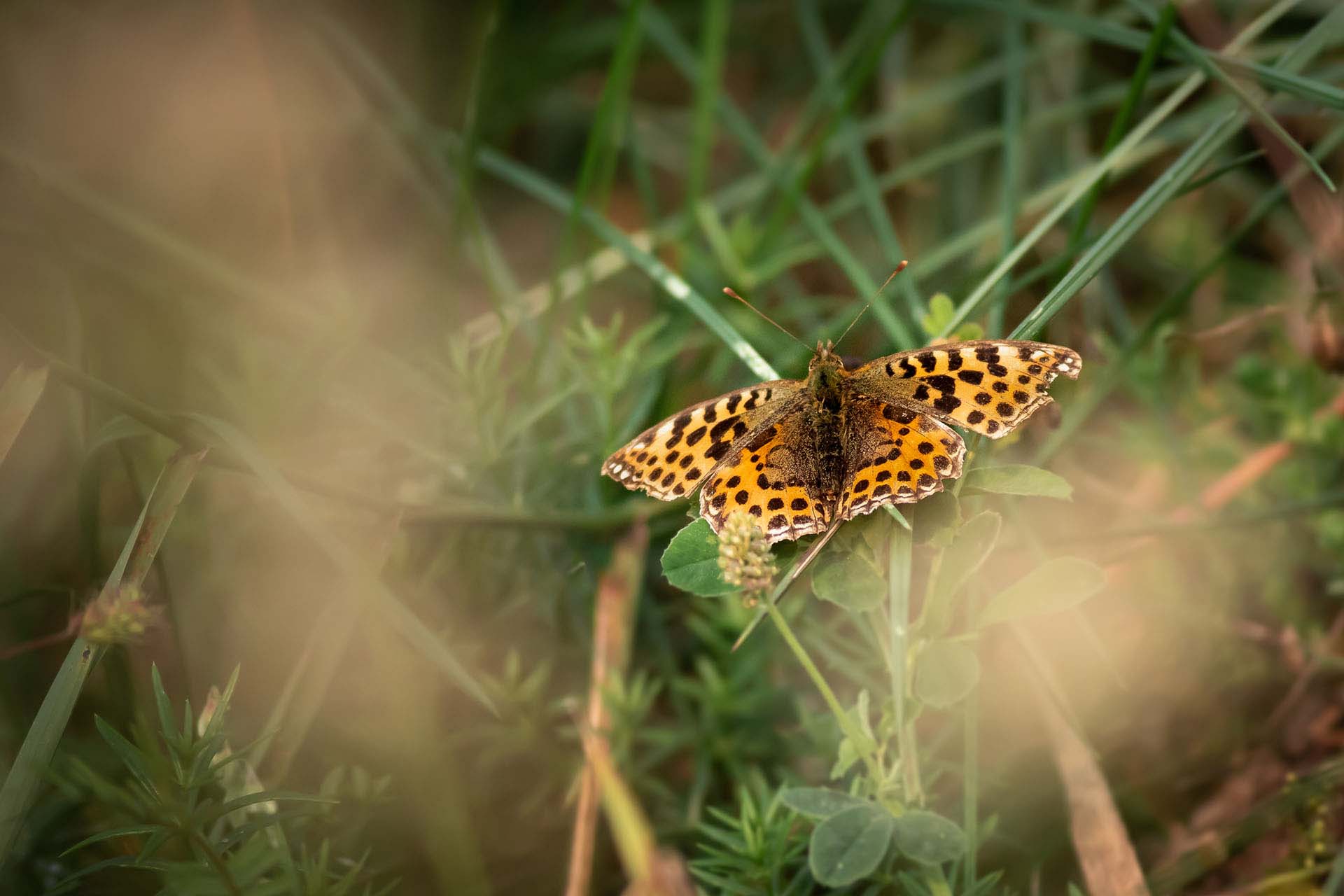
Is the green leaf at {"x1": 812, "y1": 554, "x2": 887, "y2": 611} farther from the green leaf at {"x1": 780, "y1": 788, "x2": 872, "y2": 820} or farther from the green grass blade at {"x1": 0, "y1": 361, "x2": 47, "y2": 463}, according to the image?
the green grass blade at {"x1": 0, "y1": 361, "x2": 47, "y2": 463}

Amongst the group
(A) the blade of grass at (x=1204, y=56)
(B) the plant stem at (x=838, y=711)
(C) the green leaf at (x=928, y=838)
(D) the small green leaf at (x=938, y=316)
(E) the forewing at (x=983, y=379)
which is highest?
(A) the blade of grass at (x=1204, y=56)

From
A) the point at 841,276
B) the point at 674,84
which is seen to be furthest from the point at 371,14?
the point at 841,276

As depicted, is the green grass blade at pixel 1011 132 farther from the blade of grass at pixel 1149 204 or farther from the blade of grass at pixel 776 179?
the blade of grass at pixel 1149 204

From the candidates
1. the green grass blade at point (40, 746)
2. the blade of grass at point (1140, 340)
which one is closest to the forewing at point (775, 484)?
the blade of grass at point (1140, 340)

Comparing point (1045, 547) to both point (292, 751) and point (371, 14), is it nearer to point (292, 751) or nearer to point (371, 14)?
point (292, 751)

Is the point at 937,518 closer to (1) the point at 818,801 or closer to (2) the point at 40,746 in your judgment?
(1) the point at 818,801

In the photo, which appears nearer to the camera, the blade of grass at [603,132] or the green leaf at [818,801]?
the green leaf at [818,801]

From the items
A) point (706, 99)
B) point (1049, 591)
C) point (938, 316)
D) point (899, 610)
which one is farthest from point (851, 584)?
point (706, 99)

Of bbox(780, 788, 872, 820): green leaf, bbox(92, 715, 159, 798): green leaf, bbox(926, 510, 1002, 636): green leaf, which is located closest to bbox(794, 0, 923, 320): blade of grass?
bbox(926, 510, 1002, 636): green leaf
